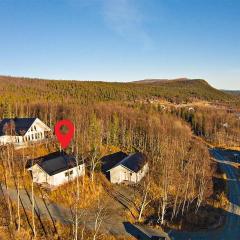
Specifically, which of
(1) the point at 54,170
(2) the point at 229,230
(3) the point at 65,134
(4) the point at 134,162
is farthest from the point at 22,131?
(2) the point at 229,230

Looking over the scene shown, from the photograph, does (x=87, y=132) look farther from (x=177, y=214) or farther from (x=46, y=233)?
(x=46, y=233)

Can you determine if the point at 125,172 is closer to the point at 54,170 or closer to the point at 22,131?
the point at 54,170

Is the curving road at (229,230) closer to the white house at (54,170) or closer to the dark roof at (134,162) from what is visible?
the dark roof at (134,162)

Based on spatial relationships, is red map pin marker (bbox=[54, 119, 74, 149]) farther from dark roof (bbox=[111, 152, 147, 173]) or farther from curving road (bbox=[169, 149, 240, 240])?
curving road (bbox=[169, 149, 240, 240])

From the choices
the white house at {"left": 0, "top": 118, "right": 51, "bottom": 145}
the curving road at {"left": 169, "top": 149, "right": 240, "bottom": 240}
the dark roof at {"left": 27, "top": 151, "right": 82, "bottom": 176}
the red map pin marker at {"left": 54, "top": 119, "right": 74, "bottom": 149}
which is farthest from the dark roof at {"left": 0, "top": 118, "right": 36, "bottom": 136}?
the curving road at {"left": 169, "top": 149, "right": 240, "bottom": 240}

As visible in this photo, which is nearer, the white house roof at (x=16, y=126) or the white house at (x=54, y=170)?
the white house at (x=54, y=170)

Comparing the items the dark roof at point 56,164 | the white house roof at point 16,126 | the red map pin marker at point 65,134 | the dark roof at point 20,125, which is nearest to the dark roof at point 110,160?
the dark roof at point 56,164
